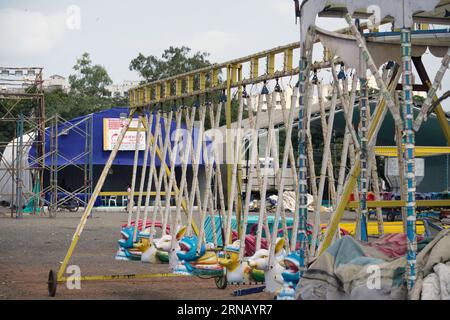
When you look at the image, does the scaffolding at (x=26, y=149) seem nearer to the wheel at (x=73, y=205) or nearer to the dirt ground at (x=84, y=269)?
the wheel at (x=73, y=205)

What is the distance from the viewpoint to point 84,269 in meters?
16.0

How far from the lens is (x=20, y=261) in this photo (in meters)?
17.6

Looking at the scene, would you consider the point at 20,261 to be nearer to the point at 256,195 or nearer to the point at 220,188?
the point at 220,188

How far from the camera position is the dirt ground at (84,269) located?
12398 mm

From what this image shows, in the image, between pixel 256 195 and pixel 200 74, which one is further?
pixel 256 195

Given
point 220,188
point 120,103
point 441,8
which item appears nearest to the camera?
point 441,8

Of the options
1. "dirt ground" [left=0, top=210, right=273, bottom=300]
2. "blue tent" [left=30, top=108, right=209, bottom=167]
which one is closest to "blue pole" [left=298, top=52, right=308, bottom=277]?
"dirt ground" [left=0, top=210, right=273, bottom=300]

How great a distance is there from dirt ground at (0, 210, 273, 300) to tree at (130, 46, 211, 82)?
124 ft

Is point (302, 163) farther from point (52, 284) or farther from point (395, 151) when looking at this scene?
point (395, 151)

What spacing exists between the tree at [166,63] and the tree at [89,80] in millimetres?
11619

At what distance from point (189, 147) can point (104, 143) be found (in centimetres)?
2920

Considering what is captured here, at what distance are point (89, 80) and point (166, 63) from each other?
1409cm
